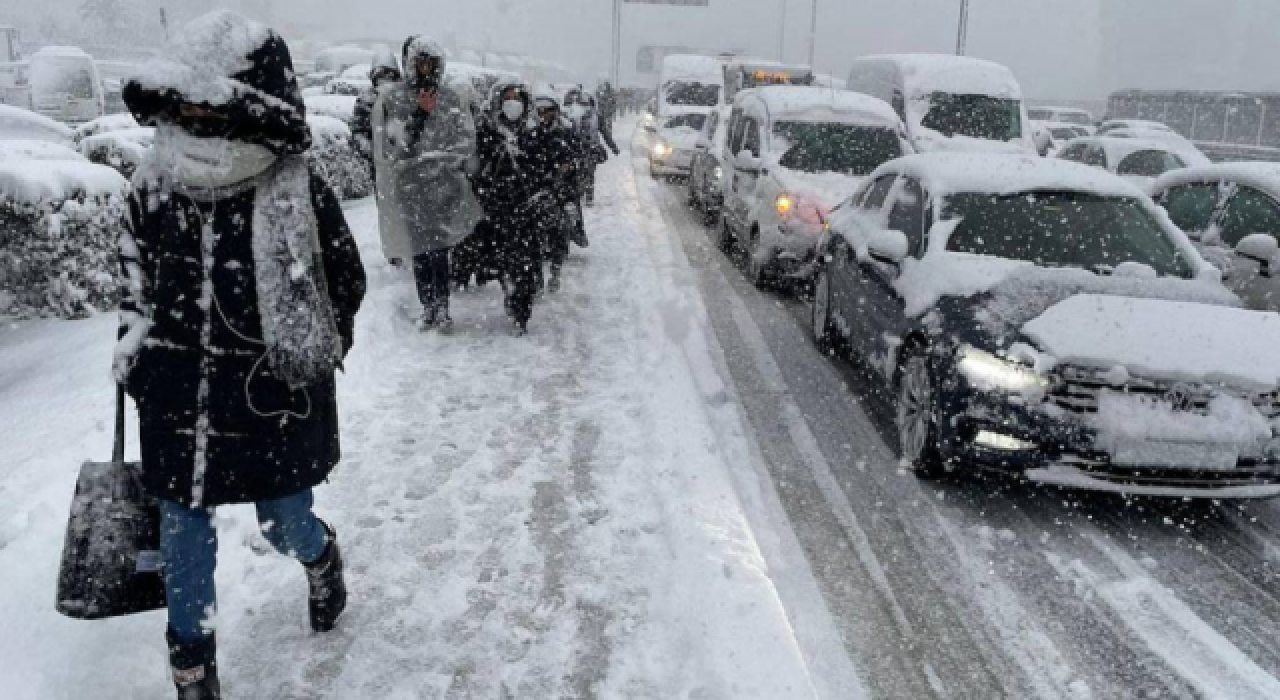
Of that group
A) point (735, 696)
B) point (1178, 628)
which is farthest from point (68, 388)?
point (1178, 628)

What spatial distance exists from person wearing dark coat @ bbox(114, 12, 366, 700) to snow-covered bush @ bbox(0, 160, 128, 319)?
17.0 ft

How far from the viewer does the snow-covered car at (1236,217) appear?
6.82m

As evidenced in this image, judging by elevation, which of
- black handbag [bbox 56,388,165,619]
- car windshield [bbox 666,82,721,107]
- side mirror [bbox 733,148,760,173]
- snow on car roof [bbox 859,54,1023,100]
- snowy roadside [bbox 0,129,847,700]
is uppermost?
snow on car roof [bbox 859,54,1023,100]

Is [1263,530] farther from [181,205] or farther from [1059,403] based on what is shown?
[181,205]

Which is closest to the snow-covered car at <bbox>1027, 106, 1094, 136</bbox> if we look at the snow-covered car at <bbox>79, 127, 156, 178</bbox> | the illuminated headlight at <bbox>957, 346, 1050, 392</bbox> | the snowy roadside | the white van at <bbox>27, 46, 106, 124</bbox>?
the white van at <bbox>27, 46, 106, 124</bbox>

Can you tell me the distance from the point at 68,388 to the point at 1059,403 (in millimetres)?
5282

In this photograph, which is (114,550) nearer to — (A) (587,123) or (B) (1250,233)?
(B) (1250,233)

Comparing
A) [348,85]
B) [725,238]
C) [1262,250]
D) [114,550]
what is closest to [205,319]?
[114,550]

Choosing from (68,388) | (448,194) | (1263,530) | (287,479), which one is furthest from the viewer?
(448,194)

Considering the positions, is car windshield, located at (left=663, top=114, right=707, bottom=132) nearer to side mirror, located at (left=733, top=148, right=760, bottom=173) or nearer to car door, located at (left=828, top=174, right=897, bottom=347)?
side mirror, located at (left=733, top=148, right=760, bottom=173)

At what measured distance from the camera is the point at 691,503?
480 cm

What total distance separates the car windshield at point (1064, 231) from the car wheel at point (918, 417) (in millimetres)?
896

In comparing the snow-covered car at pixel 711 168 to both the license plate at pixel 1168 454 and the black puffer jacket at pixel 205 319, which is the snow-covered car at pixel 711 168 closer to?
the license plate at pixel 1168 454

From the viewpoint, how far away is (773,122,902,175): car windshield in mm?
10812
